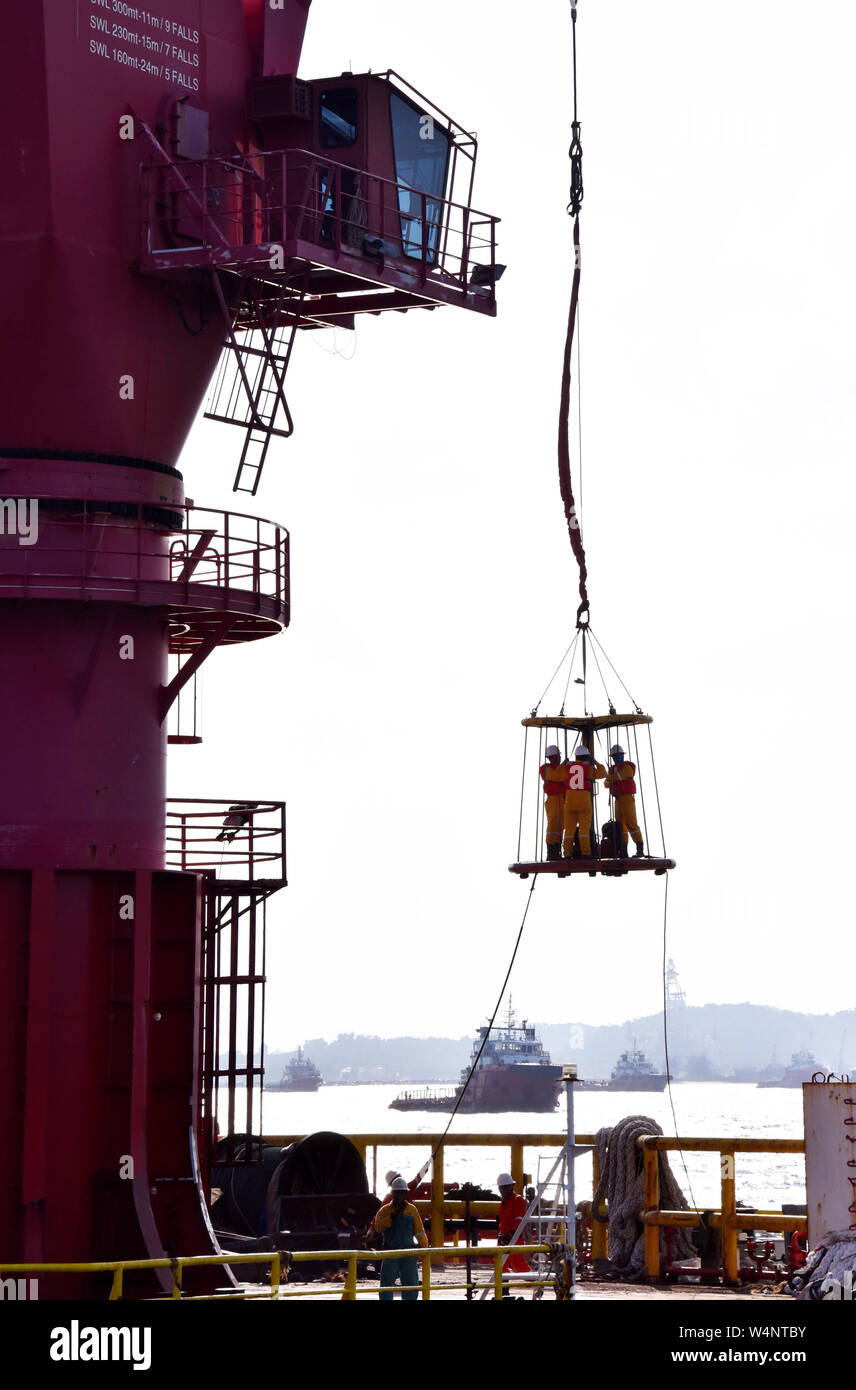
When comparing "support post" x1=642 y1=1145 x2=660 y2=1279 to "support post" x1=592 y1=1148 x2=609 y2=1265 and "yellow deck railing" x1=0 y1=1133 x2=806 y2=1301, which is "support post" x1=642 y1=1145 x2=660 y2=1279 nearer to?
"yellow deck railing" x1=0 y1=1133 x2=806 y2=1301

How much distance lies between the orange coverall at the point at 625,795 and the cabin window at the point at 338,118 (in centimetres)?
930

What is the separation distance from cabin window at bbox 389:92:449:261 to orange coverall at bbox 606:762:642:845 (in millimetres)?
7594

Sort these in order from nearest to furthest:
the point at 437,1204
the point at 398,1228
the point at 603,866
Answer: the point at 398,1228
the point at 603,866
the point at 437,1204

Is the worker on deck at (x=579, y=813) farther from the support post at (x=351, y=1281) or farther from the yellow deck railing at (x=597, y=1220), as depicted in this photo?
the support post at (x=351, y=1281)

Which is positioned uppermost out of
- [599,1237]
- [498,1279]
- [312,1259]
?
[312,1259]

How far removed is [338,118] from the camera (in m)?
27.1

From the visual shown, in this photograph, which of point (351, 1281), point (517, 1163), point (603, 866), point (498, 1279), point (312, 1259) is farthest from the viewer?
point (517, 1163)

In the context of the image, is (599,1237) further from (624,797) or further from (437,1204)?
(624,797)

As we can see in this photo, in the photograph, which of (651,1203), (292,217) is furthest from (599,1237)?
(292,217)

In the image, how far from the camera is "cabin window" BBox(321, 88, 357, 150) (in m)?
27.0

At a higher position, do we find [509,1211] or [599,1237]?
[509,1211]

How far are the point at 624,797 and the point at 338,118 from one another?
10037 mm

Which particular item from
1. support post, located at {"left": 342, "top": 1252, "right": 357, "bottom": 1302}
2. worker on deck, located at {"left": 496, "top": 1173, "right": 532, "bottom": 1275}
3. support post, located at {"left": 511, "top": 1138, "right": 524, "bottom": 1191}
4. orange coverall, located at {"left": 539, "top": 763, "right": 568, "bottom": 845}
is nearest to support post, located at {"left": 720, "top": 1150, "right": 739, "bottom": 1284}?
worker on deck, located at {"left": 496, "top": 1173, "right": 532, "bottom": 1275}
